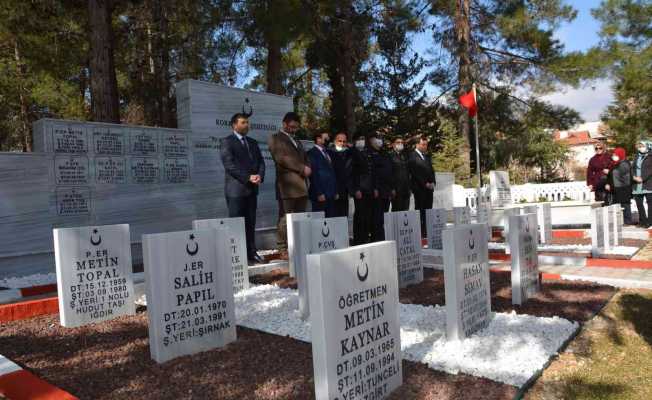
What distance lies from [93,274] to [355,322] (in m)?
3.01

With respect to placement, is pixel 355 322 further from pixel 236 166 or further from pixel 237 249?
pixel 236 166

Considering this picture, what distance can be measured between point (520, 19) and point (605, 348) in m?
18.4

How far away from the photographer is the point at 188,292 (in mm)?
3637

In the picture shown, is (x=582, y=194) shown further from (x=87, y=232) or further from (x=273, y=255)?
(x=87, y=232)

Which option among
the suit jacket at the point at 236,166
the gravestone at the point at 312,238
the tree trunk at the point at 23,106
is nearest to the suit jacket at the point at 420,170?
the suit jacket at the point at 236,166

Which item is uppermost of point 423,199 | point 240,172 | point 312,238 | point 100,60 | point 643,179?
point 100,60

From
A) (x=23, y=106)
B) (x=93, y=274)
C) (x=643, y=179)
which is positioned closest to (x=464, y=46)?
(x=643, y=179)

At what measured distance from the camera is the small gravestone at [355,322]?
2.38 metres

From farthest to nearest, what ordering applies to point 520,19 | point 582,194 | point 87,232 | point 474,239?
point 520,19 < point 582,194 < point 87,232 < point 474,239

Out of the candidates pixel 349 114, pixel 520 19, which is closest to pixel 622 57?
pixel 520 19

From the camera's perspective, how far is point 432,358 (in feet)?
10.7

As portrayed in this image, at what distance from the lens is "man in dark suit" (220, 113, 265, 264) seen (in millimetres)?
6852

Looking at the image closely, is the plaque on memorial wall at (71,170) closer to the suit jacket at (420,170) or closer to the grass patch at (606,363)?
the suit jacket at (420,170)

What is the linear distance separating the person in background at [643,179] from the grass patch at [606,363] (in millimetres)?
7095
